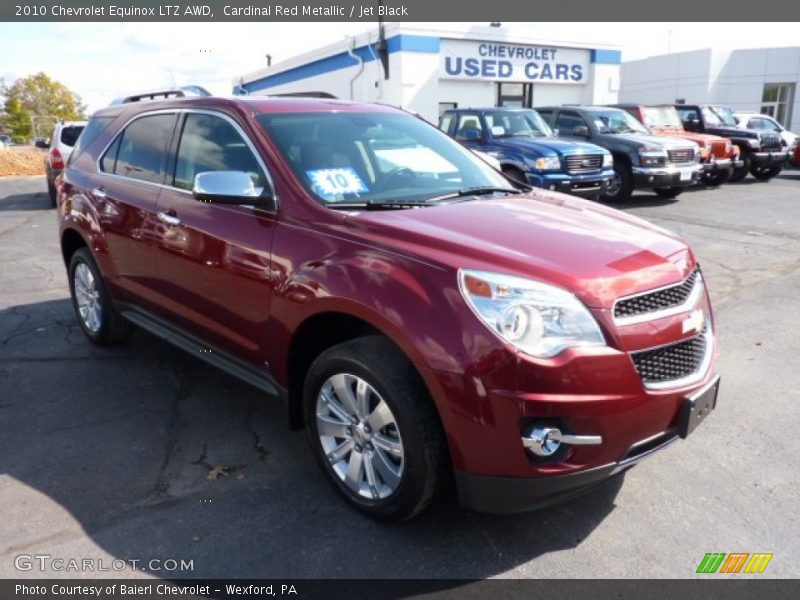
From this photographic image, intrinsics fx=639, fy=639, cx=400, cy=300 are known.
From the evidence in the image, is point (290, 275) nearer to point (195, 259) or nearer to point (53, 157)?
point (195, 259)

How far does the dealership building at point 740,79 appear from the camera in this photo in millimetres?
37781

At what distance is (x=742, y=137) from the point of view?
53.6ft

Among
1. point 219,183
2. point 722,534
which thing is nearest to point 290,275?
point 219,183

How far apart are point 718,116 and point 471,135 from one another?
367 inches

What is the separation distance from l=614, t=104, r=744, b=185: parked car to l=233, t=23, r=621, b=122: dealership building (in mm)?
7485

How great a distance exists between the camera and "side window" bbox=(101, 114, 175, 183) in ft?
13.4

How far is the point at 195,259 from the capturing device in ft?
11.7

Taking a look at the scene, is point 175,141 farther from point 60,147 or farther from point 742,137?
point 742,137

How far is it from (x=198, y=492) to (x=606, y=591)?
1910 mm

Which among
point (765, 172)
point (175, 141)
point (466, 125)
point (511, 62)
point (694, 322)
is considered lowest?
point (765, 172)

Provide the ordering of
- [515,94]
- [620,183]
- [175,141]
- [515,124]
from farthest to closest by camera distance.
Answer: [515,94]
[620,183]
[515,124]
[175,141]

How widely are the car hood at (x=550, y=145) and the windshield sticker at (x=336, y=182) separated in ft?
26.7

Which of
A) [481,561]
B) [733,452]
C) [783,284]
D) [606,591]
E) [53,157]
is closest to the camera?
[606,591]

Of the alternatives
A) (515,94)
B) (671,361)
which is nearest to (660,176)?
(671,361)
